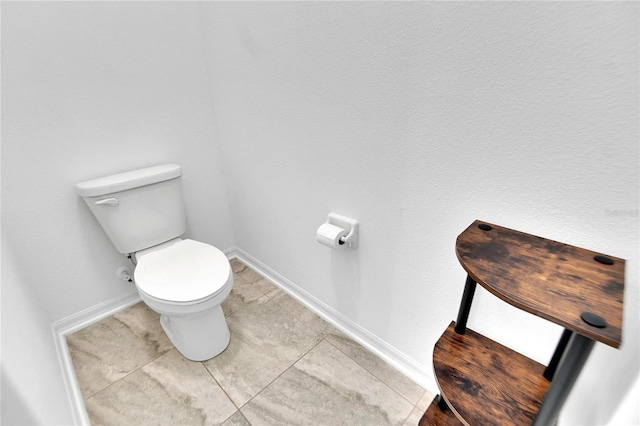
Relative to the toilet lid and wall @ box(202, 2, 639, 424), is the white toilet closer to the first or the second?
the toilet lid

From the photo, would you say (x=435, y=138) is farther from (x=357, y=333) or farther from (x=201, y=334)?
(x=201, y=334)

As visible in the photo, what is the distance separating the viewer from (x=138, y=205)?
146 cm

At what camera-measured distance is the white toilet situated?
47.5 inches

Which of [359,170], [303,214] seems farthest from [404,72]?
[303,214]

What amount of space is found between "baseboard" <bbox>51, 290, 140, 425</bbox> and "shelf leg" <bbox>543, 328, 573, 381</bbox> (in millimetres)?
1557

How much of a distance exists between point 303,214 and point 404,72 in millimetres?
786

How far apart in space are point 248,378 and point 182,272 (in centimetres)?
55

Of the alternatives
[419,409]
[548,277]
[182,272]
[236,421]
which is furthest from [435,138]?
[236,421]

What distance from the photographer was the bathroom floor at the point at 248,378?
3.84 ft

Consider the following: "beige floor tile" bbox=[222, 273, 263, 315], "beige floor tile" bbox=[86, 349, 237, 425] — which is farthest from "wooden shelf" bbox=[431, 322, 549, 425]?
"beige floor tile" bbox=[222, 273, 263, 315]

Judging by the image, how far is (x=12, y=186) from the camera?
1.28m

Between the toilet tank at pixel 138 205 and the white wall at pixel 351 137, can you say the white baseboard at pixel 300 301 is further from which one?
the toilet tank at pixel 138 205

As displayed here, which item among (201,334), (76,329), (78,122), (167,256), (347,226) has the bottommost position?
(76,329)

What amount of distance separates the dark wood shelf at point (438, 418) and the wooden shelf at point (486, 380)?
28 cm
